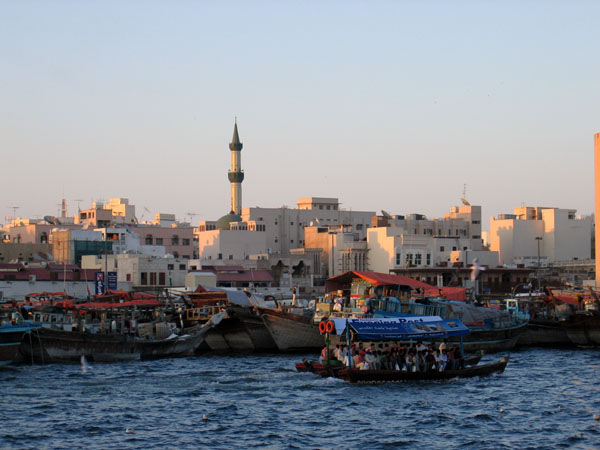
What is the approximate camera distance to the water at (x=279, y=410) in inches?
1270

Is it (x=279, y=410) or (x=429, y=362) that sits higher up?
(x=429, y=362)

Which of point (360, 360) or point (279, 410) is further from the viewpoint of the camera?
point (360, 360)

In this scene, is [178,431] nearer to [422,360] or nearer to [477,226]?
[422,360]

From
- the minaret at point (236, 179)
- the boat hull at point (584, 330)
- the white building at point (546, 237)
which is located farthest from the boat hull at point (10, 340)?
the minaret at point (236, 179)

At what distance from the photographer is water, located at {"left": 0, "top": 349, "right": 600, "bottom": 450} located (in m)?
32.2

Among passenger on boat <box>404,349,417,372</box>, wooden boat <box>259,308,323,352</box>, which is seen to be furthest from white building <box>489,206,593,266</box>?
passenger on boat <box>404,349,417,372</box>

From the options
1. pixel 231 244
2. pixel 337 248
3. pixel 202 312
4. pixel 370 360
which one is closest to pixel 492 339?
pixel 202 312

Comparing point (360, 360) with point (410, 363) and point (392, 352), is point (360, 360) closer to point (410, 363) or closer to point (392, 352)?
point (392, 352)

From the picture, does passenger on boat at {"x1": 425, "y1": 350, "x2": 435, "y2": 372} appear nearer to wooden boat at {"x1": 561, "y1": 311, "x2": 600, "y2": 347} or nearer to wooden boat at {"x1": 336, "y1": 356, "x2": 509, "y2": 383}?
wooden boat at {"x1": 336, "y1": 356, "x2": 509, "y2": 383}

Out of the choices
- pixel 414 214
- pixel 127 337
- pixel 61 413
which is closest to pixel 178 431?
pixel 61 413

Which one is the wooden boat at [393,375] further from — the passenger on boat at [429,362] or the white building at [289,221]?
the white building at [289,221]

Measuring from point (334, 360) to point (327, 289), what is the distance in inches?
802

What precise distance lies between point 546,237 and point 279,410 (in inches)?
3550

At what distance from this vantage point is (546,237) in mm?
122062
